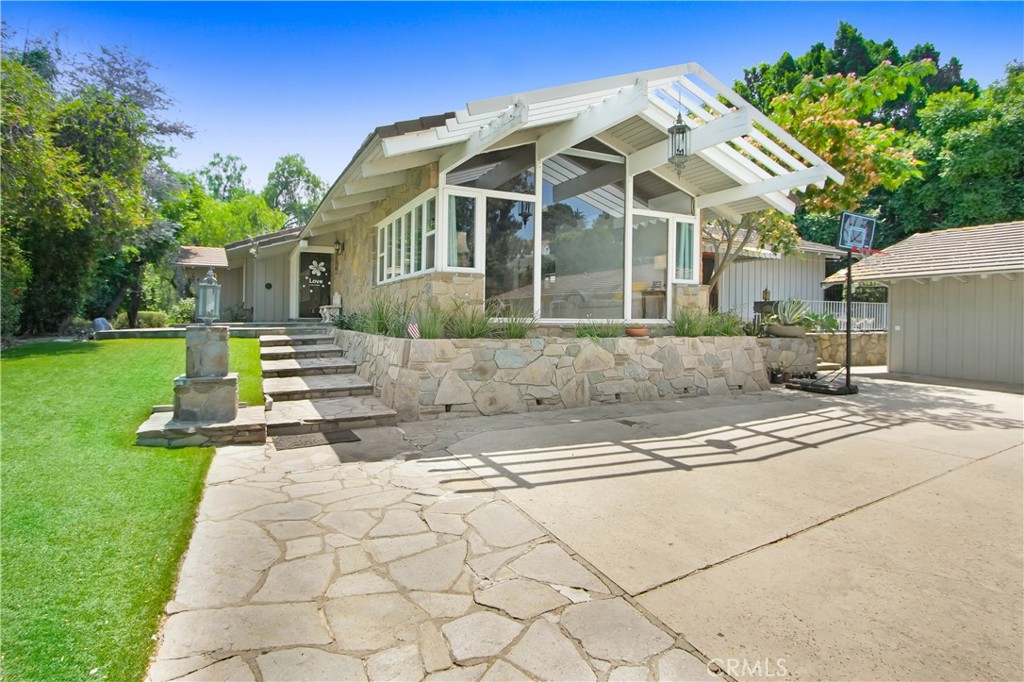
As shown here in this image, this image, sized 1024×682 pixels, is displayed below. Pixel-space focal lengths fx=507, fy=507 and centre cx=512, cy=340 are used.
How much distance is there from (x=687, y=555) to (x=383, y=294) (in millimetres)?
7986

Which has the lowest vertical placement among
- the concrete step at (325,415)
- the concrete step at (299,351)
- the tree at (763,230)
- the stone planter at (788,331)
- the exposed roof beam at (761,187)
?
the concrete step at (325,415)

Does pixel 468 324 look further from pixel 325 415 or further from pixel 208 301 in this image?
pixel 208 301

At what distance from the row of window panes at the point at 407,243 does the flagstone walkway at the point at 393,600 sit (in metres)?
4.82

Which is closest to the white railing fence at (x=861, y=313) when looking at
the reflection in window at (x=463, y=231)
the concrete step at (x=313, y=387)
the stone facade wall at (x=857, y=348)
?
the stone facade wall at (x=857, y=348)

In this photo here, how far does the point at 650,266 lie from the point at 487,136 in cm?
434

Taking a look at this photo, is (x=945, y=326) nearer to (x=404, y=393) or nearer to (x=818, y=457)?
(x=818, y=457)

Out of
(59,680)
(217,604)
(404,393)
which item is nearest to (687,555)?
(217,604)

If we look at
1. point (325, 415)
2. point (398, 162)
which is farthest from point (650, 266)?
point (325, 415)

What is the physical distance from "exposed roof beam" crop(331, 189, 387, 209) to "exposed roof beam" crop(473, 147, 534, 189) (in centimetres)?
275

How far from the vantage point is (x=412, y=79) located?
948cm

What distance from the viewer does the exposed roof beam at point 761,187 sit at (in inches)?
291

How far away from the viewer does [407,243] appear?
864cm

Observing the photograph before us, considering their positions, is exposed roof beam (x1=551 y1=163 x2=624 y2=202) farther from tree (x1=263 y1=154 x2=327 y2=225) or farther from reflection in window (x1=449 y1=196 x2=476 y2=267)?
tree (x1=263 y1=154 x2=327 y2=225)

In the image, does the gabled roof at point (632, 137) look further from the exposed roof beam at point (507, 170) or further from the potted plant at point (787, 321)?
the potted plant at point (787, 321)
